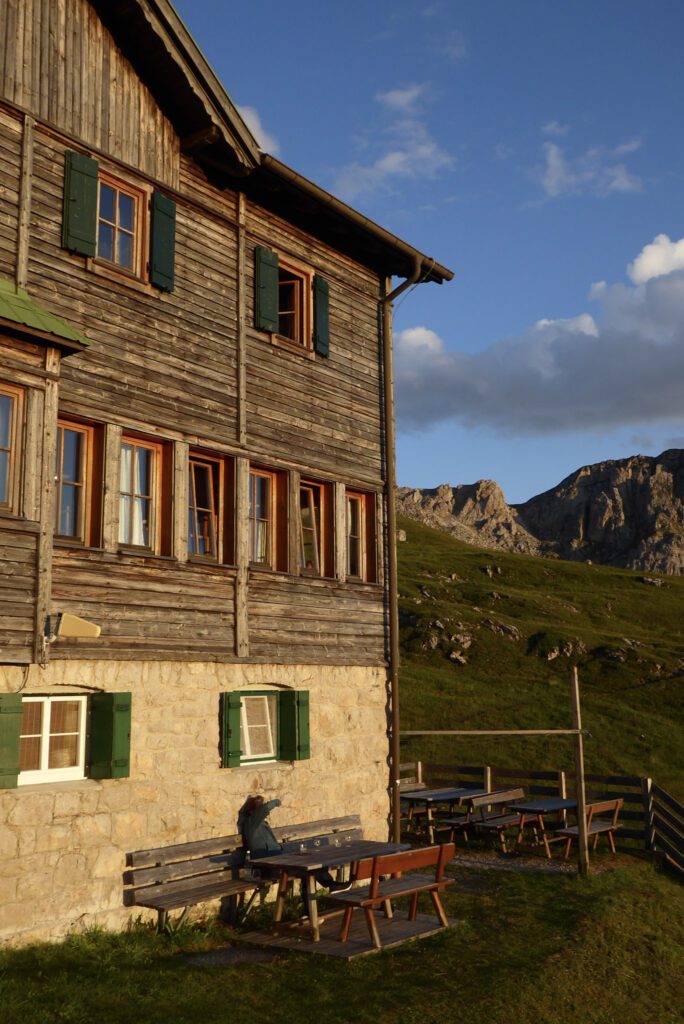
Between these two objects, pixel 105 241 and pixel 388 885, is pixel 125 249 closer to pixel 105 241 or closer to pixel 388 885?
pixel 105 241

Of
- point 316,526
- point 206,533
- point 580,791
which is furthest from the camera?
point 580,791

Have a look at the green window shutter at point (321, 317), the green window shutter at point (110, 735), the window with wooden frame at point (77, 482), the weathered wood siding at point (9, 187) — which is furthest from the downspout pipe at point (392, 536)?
the weathered wood siding at point (9, 187)

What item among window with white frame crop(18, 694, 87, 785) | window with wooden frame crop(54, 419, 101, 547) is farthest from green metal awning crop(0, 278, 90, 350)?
window with white frame crop(18, 694, 87, 785)

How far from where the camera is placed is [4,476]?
34.3 ft

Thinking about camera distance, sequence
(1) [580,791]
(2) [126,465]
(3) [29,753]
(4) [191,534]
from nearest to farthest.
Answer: (3) [29,753] → (2) [126,465] → (4) [191,534] → (1) [580,791]

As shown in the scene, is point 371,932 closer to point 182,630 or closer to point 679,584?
point 182,630

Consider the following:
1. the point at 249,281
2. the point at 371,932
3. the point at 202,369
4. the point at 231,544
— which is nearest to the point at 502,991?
the point at 371,932

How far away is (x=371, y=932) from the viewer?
1070cm

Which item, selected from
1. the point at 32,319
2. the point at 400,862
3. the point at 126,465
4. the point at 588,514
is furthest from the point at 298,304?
the point at 588,514

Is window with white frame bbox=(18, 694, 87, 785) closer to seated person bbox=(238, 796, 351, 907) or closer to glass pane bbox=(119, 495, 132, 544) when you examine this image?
glass pane bbox=(119, 495, 132, 544)

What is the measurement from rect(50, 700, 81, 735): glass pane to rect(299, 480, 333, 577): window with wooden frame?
4.90 meters

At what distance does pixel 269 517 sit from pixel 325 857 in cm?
522

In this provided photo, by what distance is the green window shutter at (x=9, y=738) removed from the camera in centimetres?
1007

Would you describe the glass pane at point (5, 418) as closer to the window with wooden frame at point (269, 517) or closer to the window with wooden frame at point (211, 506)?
the window with wooden frame at point (211, 506)
